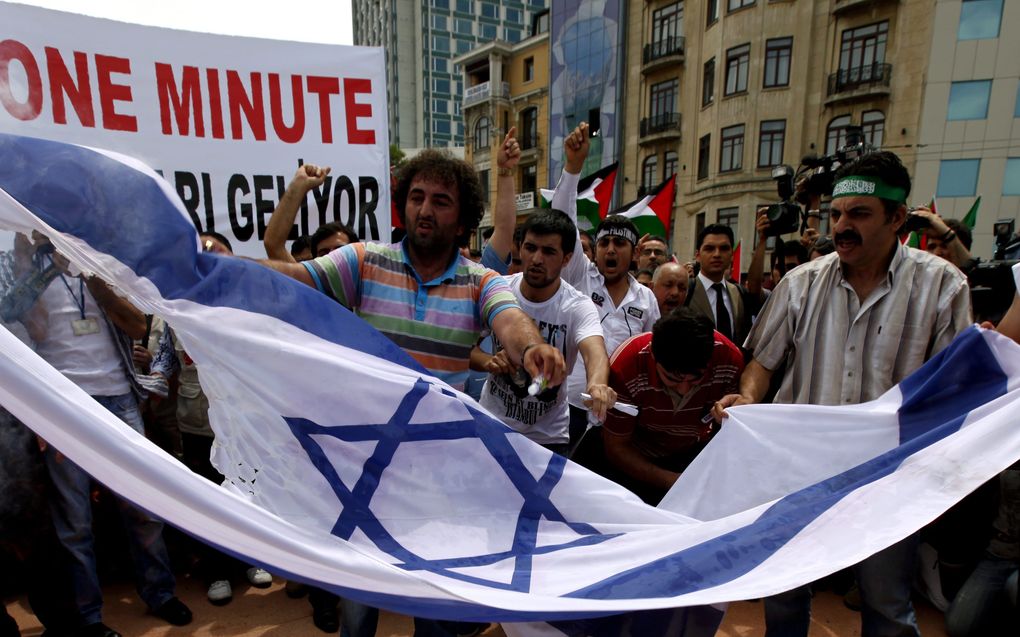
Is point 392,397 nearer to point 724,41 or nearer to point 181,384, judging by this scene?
point 181,384

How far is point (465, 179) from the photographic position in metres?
2.21

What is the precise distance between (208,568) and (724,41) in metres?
24.2

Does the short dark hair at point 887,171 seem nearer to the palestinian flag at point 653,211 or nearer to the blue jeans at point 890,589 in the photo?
the blue jeans at point 890,589

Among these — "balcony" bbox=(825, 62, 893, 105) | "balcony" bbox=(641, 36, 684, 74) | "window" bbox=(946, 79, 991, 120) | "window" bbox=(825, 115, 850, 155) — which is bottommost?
"window" bbox=(825, 115, 850, 155)

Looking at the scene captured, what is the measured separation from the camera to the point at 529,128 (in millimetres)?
35062

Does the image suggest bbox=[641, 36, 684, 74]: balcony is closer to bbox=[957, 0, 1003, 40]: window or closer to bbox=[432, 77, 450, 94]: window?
bbox=[957, 0, 1003, 40]: window

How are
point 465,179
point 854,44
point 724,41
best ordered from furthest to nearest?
1. point 724,41
2. point 854,44
3. point 465,179

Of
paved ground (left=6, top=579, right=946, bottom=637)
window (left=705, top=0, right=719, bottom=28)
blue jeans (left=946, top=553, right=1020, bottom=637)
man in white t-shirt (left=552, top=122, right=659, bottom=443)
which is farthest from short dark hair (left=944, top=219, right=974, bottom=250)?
window (left=705, top=0, right=719, bottom=28)

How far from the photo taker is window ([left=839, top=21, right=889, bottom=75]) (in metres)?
19.4

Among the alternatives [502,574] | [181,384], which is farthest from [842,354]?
[181,384]

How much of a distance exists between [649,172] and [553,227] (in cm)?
2456

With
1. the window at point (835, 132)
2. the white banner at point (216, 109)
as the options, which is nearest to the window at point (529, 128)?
the window at point (835, 132)

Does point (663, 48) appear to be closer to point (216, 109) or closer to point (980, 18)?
point (980, 18)

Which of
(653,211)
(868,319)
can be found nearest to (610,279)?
(868,319)
